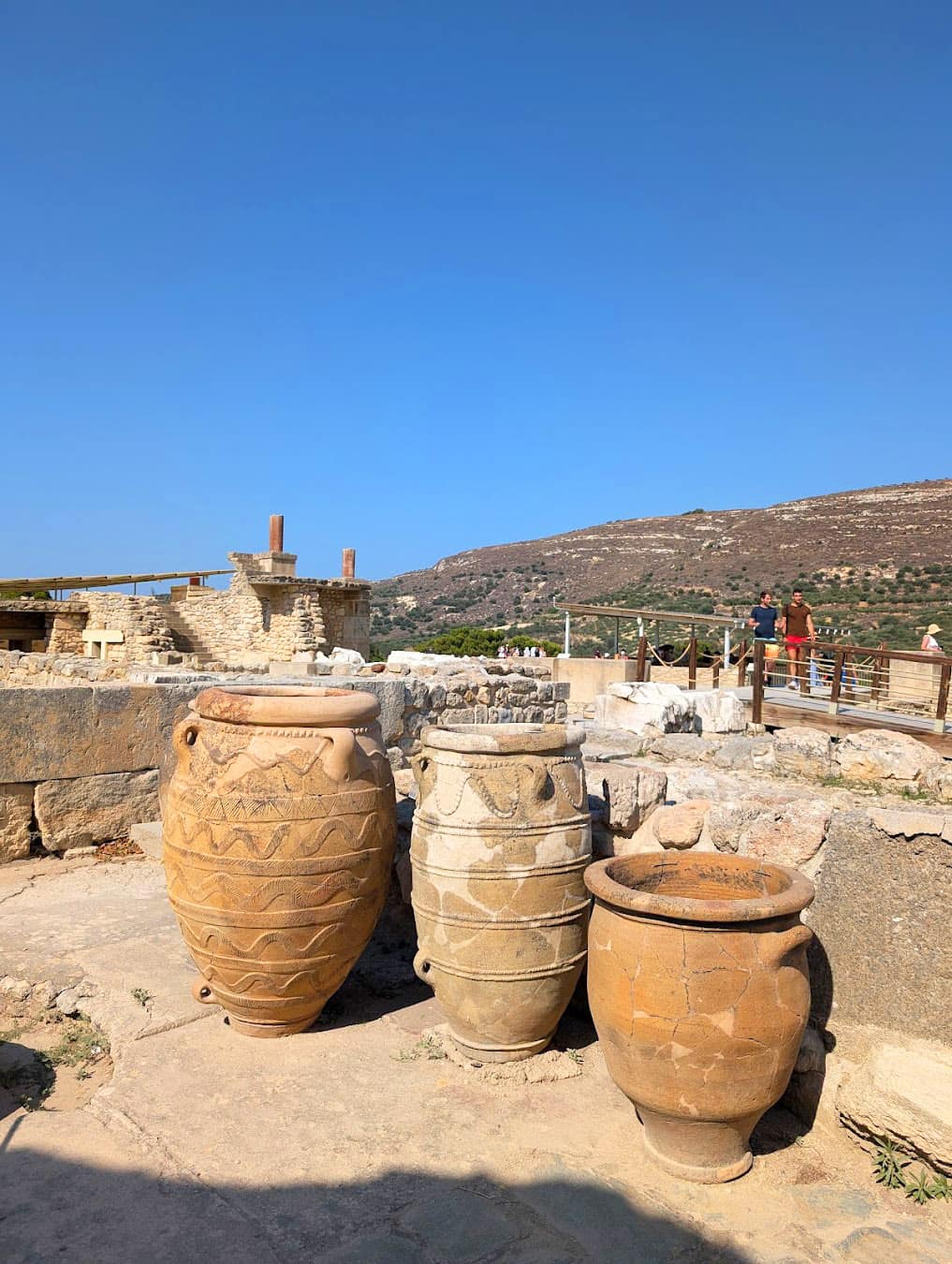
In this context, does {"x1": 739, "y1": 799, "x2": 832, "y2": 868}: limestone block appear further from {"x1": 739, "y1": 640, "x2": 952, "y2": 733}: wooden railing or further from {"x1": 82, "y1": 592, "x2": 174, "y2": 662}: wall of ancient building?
{"x1": 82, "y1": 592, "x2": 174, "y2": 662}: wall of ancient building

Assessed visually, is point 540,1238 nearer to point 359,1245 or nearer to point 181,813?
point 359,1245

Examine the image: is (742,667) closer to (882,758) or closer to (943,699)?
(943,699)

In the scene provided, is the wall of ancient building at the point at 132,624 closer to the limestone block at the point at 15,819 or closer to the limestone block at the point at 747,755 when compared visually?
the limestone block at the point at 747,755

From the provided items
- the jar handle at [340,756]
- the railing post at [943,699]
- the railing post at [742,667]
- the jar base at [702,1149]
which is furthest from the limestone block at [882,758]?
the railing post at [742,667]

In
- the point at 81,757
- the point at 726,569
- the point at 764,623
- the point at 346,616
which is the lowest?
the point at 81,757

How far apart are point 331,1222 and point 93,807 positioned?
3.22m

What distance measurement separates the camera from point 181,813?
291cm

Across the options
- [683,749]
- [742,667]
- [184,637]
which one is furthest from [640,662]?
[184,637]

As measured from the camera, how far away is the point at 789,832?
280 centimetres

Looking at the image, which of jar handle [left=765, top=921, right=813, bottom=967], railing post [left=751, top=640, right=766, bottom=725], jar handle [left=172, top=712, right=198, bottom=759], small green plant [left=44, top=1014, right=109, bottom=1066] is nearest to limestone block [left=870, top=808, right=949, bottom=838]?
jar handle [left=765, top=921, right=813, bottom=967]

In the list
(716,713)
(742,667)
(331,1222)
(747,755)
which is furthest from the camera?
(742,667)

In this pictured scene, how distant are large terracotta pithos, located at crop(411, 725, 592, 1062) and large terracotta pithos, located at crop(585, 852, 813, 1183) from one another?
1.23ft

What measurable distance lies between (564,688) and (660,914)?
5593mm

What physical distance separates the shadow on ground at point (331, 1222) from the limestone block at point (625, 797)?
1.25m
